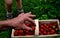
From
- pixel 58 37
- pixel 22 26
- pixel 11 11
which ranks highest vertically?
pixel 11 11

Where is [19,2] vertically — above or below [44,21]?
above

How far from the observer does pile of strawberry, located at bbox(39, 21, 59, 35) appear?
154 inches

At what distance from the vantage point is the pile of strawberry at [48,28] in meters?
3.92

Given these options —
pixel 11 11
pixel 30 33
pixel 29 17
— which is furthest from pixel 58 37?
pixel 29 17

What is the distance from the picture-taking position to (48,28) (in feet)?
13.2

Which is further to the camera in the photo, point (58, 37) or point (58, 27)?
point (58, 27)

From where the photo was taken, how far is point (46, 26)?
407 centimetres

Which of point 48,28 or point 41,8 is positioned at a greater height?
point 41,8

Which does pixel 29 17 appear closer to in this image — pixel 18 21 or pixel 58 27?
pixel 18 21

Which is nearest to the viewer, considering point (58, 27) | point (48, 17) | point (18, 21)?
point (18, 21)

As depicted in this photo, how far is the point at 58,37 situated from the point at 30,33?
54 cm

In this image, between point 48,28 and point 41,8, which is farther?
point 41,8

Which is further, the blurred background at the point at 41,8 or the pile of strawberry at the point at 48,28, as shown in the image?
the blurred background at the point at 41,8

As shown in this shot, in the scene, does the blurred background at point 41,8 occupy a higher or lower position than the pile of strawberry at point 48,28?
higher
